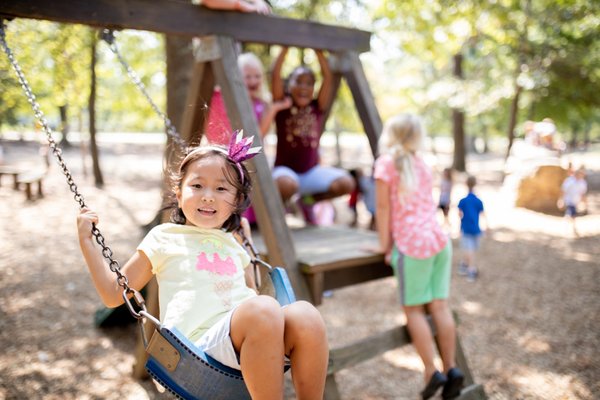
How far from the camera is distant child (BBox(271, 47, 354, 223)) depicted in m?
3.62

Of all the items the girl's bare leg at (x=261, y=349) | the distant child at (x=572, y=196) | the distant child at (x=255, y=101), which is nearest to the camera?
the girl's bare leg at (x=261, y=349)

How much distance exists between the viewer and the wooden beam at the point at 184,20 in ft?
7.93

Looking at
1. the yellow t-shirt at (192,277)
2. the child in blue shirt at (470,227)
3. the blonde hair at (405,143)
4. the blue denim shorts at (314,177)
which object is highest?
the blonde hair at (405,143)

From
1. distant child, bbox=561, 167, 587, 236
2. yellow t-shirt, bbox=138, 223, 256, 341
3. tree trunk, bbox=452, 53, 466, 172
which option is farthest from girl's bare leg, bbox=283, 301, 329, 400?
tree trunk, bbox=452, 53, 466, 172

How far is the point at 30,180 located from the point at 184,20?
9.17m

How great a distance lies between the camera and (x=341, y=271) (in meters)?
3.03

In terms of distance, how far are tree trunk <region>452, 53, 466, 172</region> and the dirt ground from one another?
672 cm

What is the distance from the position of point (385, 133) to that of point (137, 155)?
23104mm

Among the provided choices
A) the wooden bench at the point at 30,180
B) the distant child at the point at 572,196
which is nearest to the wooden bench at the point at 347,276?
the distant child at the point at 572,196

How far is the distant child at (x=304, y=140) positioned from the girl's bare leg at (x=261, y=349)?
1.87 meters

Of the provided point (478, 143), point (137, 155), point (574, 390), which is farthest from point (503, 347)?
point (478, 143)

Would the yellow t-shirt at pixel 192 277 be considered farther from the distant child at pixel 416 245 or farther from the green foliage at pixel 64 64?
the green foliage at pixel 64 64

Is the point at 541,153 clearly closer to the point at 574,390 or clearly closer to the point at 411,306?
the point at 574,390

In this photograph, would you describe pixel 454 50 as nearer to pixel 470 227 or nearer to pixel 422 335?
pixel 470 227
